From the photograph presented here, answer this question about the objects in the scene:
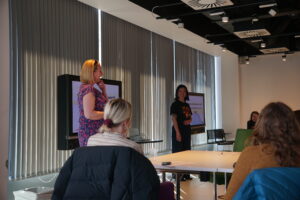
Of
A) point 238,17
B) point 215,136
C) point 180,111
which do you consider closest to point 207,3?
point 238,17

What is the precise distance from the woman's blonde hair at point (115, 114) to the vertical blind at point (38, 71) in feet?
8.48

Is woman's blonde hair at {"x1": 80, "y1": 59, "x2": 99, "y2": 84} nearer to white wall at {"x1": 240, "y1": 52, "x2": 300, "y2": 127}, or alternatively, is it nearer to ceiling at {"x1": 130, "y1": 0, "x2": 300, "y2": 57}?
ceiling at {"x1": 130, "y1": 0, "x2": 300, "y2": 57}

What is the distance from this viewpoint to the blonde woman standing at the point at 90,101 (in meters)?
3.02

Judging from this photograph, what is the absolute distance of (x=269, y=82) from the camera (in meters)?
9.83

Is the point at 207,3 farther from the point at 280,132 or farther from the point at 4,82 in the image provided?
the point at 280,132

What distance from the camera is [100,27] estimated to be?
227 inches

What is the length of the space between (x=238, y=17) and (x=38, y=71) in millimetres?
3310

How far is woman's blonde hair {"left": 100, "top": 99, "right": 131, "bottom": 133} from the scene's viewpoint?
204cm

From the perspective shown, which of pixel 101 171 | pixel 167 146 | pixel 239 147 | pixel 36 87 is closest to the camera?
pixel 101 171

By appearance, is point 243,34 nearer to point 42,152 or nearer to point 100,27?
point 100,27

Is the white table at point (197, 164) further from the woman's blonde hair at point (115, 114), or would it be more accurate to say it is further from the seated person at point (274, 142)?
the woman's blonde hair at point (115, 114)

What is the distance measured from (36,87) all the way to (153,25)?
2.63m

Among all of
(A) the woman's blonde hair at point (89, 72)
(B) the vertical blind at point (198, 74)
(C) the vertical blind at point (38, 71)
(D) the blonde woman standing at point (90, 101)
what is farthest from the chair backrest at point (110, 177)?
(B) the vertical blind at point (198, 74)

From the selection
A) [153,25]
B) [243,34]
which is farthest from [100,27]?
[243,34]
